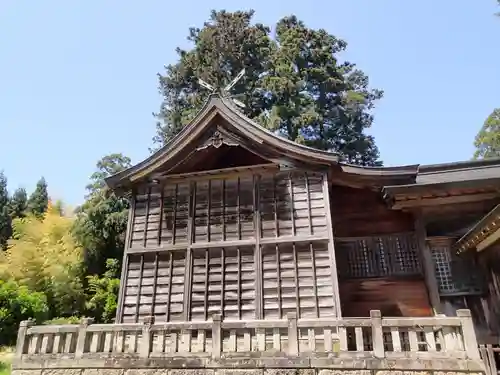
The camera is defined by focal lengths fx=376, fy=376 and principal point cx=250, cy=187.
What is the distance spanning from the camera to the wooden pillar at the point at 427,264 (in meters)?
9.65

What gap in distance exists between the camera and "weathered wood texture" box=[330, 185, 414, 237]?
36.9 ft

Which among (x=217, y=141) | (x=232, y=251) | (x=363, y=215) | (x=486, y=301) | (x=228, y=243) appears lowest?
(x=486, y=301)

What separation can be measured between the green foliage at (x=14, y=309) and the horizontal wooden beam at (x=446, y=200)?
717 inches

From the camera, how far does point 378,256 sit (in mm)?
10906

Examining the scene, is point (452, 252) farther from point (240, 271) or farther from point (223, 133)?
point (223, 133)

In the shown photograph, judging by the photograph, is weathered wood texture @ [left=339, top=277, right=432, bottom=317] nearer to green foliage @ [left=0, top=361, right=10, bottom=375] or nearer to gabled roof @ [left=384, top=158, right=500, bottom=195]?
gabled roof @ [left=384, top=158, right=500, bottom=195]

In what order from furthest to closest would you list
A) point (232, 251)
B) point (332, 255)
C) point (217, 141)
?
point (217, 141)
point (232, 251)
point (332, 255)

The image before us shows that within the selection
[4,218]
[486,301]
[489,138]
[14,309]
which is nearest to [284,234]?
[486,301]

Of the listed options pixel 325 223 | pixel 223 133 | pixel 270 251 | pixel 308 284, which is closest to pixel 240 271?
pixel 270 251

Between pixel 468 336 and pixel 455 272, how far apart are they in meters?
3.91

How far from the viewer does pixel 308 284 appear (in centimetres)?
981

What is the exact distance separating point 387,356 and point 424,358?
1.97 feet

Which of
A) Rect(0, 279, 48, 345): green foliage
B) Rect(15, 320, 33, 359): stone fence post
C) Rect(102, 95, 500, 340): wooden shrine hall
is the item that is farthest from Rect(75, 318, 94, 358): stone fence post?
Rect(0, 279, 48, 345): green foliage

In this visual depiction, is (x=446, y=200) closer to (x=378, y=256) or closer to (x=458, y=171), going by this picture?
(x=378, y=256)
